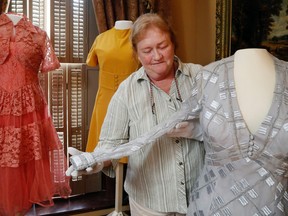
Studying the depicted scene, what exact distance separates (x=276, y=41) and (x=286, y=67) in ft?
4.44

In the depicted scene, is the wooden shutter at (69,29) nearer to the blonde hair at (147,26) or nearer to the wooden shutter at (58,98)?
the wooden shutter at (58,98)

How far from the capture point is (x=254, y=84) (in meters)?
1.00

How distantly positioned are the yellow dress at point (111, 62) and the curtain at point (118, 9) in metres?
0.30

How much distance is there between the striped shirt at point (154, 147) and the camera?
1181mm

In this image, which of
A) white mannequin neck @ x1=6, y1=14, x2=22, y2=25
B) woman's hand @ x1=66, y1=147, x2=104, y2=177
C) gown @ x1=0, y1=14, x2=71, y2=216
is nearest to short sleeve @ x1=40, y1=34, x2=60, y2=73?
gown @ x1=0, y1=14, x2=71, y2=216

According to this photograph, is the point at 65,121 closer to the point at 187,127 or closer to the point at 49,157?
the point at 49,157

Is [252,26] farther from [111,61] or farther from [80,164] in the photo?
[80,164]

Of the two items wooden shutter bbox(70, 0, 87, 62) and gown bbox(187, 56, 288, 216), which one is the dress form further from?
wooden shutter bbox(70, 0, 87, 62)

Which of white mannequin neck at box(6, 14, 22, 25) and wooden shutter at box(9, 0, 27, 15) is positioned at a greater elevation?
wooden shutter at box(9, 0, 27, 15)

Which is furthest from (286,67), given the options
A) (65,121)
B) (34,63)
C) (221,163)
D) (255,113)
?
(65,121)

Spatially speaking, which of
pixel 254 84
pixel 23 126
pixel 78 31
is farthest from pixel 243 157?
pixel 78 31

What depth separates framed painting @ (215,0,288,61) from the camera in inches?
87.1

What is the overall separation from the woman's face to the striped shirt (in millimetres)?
60

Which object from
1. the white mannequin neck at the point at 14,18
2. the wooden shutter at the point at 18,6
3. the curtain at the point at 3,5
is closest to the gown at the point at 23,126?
the white mannequin neck at the point at 14,18
